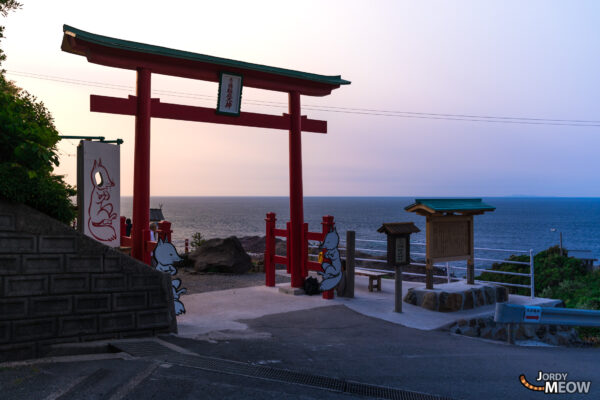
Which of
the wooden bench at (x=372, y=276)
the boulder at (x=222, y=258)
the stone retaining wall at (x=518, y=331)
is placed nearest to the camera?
the stone retaining wall at (x=518, y=331)

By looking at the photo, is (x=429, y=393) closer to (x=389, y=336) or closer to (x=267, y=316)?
(x=389, y=336)

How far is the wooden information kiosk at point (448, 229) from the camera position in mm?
11216

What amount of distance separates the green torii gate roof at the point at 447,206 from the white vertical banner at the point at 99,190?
6.23 meters

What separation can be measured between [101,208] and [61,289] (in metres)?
2.62

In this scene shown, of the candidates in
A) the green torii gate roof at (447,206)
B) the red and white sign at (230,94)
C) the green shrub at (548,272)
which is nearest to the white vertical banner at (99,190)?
the red and white sign at (230,94)

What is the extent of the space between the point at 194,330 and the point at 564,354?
6189mm

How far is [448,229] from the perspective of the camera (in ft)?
38.7

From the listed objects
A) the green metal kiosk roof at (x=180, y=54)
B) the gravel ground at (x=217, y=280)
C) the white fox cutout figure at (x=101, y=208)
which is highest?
the green metal kiosk roof at (x=180, y=54)

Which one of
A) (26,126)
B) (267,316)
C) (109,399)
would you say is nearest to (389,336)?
(267,316)

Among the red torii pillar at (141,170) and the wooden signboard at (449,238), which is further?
the wooden signboard at (449,238)

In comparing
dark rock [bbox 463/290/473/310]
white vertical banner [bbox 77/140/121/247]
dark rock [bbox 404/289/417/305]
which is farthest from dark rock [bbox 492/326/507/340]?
white vertical banner [bbox 77/140/121/247]

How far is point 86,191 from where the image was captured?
327 inches

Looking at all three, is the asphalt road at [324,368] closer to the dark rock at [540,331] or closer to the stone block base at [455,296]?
the stone block base at [455,296]

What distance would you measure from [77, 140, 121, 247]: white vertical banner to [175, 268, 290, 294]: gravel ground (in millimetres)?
4329
